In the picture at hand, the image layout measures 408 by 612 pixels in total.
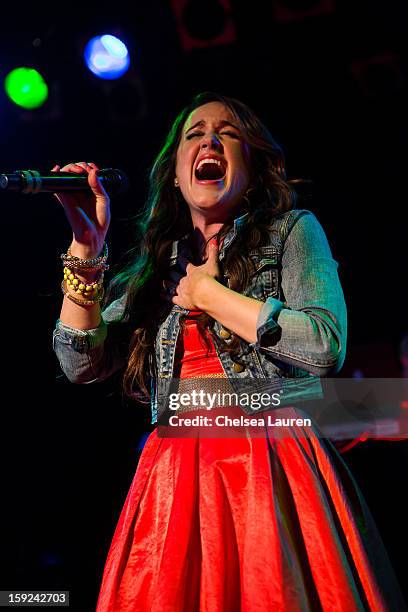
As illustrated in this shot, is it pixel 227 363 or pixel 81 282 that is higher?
pixel 81 282

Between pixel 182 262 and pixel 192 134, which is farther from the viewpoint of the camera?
pixel 192 134

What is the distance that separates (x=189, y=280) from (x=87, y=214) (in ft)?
0.91

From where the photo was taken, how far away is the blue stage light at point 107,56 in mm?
2867

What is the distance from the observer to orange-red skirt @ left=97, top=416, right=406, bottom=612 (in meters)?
1.10

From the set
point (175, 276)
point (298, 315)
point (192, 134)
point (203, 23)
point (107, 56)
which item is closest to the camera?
point (298, 315)

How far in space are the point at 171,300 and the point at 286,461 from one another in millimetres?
501

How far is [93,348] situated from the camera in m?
1.50

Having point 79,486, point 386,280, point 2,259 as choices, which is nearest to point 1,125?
point 2,259

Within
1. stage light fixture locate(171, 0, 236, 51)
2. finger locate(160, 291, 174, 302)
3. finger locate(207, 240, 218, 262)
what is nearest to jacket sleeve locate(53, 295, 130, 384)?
finger locate(160, 291, 174, 302)

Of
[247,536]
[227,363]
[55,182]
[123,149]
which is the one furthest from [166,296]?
[123,149]

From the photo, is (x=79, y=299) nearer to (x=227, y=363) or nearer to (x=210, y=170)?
(x=227, y=363)

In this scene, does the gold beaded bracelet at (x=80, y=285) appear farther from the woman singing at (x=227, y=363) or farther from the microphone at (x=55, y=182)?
the microphone at (x=55, y=182)

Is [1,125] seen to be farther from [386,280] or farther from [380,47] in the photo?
[386,280]

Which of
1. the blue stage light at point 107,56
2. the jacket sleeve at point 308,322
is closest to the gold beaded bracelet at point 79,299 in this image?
the jacket sleeve at point 308,322
